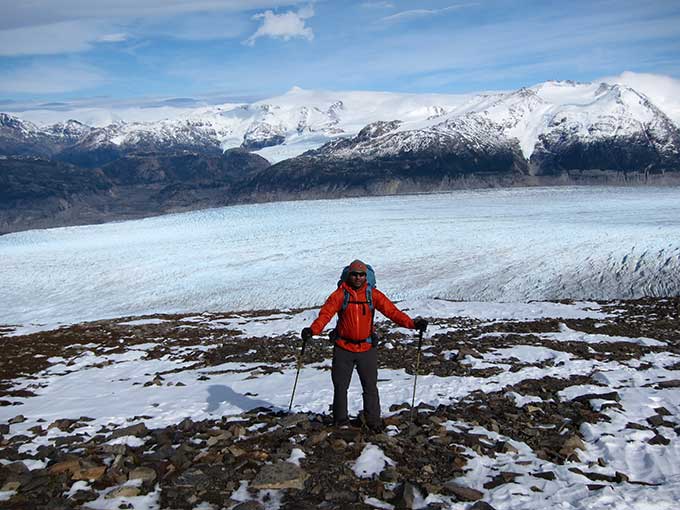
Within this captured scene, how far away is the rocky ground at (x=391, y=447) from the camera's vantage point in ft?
22.4

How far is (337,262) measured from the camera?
52.3 metres

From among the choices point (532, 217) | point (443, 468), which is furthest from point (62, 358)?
point (532, 217)

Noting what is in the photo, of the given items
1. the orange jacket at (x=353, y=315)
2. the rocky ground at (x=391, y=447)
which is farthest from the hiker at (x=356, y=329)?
the rocky ground at (x=391, y=447)

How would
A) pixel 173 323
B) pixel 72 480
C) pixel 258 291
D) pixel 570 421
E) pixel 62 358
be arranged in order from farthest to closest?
pixel 258 291 → pixel 173 323 → pixel 62 358 → pixel 570 421 → pixel 72 480

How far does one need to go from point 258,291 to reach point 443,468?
3682 cm

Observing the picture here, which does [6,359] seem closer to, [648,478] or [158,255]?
[648,478]

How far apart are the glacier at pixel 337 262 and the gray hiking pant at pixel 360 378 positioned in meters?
27.9

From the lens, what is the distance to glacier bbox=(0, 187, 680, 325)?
39531 mm

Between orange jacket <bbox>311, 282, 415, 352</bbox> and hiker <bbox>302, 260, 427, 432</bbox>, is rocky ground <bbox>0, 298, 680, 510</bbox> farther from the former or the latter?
orange jacket <bbox>311, 282, 415, 352</bbox>

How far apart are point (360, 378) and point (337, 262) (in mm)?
43432

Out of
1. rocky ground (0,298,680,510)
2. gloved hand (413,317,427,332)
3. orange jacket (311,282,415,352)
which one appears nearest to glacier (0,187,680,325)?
rocky ground (0,298,680,510)

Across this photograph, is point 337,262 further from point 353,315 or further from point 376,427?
point 353,315

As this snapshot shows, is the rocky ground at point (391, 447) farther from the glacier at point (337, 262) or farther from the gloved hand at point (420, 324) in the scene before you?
the glacier at point (337, 262)

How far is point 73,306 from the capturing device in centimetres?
4638
